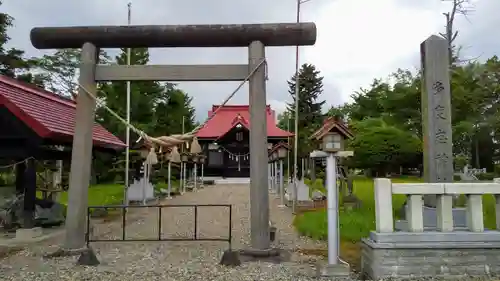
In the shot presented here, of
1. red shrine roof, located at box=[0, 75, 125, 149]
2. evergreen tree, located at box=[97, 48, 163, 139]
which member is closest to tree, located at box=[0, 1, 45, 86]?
evergreen tree, located at box=[97, 48, 163, 139]

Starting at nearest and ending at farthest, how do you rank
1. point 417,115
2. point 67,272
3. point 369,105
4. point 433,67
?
point 67,272 → point 433,67 → point 417,115 → point 369,105

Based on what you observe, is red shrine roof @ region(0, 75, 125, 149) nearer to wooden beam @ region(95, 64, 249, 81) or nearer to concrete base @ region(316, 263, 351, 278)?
wooden beam @ region(95, 64, 249, 81)

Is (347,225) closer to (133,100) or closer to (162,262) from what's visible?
(162,262)

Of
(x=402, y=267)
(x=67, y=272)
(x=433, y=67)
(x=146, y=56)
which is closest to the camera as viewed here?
(x=402, y=267)

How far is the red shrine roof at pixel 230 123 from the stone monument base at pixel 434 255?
24.7 m

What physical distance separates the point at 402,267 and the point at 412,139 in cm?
1734

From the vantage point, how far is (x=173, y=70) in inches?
285

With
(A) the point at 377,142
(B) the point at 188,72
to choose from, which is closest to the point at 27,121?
(B) the point at 188,72

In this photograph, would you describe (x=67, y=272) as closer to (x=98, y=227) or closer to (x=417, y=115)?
(x=98, y=227)

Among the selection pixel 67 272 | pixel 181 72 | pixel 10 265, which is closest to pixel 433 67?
pixel 181 72

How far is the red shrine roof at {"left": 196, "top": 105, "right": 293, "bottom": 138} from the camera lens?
31.5 m

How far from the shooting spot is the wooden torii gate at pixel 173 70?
6.93 metres

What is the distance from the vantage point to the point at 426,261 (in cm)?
542

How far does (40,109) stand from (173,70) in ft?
13.2
